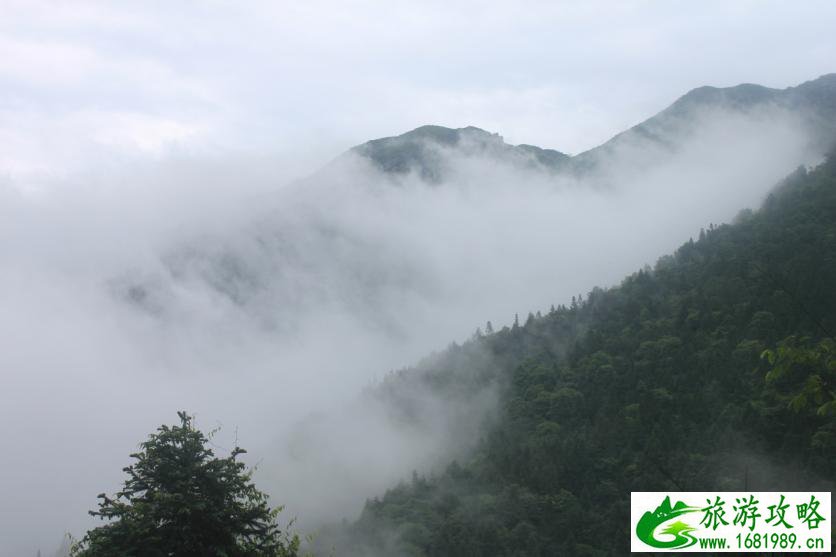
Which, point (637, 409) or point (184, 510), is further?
point (637, 409)

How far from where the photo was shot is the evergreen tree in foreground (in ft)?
45.5

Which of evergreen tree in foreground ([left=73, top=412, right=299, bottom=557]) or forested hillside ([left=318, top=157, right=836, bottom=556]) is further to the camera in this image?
forested hillside ([left=318, top=157, right=836, bottom=556])

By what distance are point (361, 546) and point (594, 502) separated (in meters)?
24.3

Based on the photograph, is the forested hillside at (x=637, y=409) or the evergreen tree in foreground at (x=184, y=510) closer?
the evergreen tree in foreground at (x=184, y=510)

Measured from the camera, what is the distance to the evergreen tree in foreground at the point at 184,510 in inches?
546

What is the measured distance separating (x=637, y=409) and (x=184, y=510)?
83.2 m

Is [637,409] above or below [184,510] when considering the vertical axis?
below

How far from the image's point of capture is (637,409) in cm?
9119

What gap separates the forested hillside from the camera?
70812 millimetres

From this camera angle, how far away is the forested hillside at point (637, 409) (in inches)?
2788

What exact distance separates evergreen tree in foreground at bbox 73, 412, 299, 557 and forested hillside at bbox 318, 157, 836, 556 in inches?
1854

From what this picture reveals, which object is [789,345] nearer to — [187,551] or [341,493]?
[187,551]

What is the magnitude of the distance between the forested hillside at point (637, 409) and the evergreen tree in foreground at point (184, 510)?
47095 millimetres

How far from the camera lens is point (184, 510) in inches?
557
